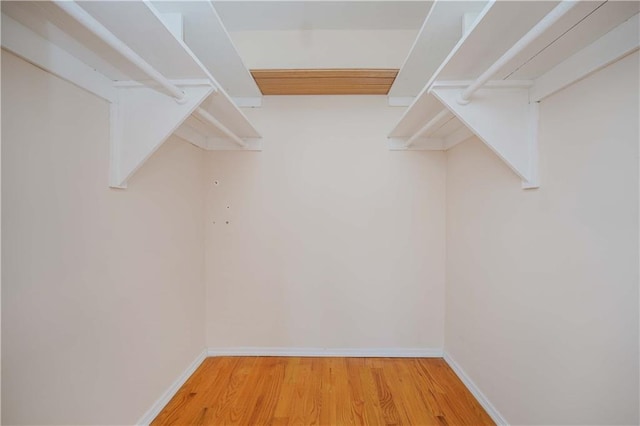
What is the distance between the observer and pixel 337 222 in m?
2.36

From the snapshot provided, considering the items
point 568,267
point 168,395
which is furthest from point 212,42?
point 168,395

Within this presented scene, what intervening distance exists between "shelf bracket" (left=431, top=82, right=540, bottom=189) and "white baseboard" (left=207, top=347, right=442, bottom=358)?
5.30ft

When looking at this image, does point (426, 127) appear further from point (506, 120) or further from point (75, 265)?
point (75, 265)

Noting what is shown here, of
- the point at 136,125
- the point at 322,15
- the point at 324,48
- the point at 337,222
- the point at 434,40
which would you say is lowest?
the point at 337,222

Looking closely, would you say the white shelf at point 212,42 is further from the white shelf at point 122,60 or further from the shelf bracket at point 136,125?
the shelf bracket at point 136,125

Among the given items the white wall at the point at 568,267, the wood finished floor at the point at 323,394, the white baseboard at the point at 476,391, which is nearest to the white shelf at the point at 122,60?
the wood finished floor at the point at 323,394

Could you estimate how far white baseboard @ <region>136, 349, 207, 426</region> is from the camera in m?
1.59

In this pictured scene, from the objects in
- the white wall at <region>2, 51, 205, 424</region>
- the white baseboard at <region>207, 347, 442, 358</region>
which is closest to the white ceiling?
the white wall at <region>2, 51, 205, 424</region>

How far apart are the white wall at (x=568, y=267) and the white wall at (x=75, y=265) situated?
1998 mm

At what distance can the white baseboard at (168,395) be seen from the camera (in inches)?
62.4

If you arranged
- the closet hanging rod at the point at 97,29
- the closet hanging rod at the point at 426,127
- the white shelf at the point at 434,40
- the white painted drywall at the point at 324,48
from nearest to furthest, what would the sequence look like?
the closet hanging rod at the point at 97,29, the white shelf at the point at 434,40, the closet hanging rod at the point at 426,127, the white painted drywall at the point at 324,48

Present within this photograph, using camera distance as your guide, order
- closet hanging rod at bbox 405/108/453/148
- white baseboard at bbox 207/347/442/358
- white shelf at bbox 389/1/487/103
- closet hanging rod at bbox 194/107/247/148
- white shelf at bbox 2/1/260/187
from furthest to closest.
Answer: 1. white baseboard at bbox 207/347/442/358
2. closet hanging rod at bbox 405/108/453/148
3. closet hanging rod at bbox 194/107/247/148
4. white shelf at bbox 389/1/487/103
5. white shelf at bbox 2/1/260/187

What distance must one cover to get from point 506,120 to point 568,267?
71cm

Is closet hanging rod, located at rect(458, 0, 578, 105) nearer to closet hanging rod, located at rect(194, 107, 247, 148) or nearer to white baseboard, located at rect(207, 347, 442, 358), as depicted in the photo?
closet hanging rod, located at rect(194, 107, 247, 148)
